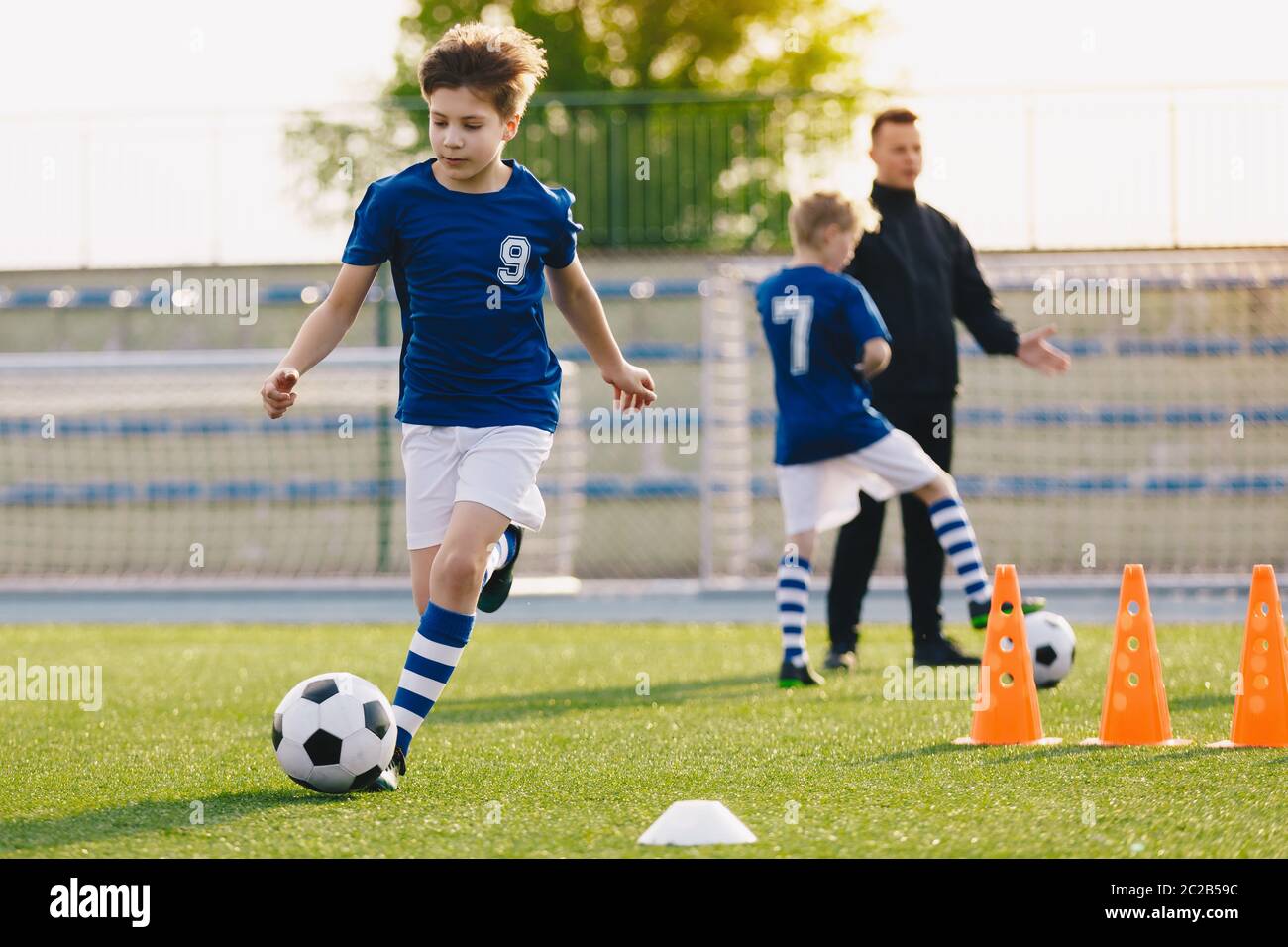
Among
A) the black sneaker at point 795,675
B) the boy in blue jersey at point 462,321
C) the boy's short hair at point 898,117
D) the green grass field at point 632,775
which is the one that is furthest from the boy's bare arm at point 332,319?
the boy's short hair at point 898,117

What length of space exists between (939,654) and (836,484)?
86 cm

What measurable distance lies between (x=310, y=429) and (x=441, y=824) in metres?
12.6

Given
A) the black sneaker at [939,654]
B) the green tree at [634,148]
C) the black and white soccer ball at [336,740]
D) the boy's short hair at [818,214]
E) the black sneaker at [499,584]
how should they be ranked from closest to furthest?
1. the black and white soccer ball at [336,740]
2. the black sneaker at [499,584]
3. the boy's short hair at [818,214]
4. the black sneaker at [939,654]
5. the green tree at [634,148]

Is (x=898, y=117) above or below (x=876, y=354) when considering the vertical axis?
above

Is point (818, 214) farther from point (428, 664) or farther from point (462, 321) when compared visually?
point (428, 664)

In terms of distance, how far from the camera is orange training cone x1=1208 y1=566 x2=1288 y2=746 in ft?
15.1

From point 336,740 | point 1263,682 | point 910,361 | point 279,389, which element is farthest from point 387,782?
point 910,361

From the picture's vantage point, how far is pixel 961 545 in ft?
21.0

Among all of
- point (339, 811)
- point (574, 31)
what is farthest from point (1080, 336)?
point (574, 31)

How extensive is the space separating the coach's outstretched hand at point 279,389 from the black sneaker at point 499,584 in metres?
Result: 0.80

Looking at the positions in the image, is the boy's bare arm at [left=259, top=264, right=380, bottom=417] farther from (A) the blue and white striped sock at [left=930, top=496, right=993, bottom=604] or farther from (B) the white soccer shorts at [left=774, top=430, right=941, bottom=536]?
(A) the blue and white striped sock at [left=930, top=496, right=993, bottom=604]

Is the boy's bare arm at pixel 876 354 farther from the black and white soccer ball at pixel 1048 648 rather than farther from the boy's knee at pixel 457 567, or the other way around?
the boy's knee at pixel 457 567

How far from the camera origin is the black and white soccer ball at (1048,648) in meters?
6.00
